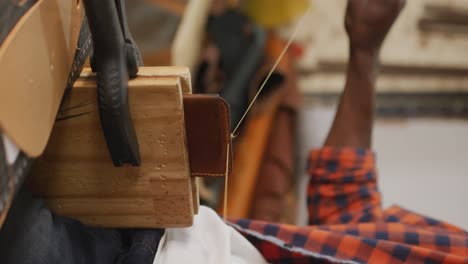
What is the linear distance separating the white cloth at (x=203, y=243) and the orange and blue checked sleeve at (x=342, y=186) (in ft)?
0.82

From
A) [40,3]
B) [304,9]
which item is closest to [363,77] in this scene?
[40,3]

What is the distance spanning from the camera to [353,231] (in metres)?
0.57

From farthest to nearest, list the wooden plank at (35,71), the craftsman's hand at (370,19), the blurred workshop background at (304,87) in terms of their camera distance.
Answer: the blurred workshop background at (304,87), the craftsman's hand at (370,19), the wooden plank at (35,71)

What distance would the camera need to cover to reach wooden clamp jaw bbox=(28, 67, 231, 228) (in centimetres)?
37

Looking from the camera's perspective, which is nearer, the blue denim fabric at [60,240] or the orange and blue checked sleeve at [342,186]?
the blue denim fabric at [60,240]

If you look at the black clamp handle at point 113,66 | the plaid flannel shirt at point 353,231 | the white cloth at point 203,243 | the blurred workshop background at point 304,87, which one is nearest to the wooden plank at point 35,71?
the black clamp handle at point 113,66

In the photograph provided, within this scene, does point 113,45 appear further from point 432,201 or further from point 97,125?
point 432,201

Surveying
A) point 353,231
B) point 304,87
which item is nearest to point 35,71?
point 353,231

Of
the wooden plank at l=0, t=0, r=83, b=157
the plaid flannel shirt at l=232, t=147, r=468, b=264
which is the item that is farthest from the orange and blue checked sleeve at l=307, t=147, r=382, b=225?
the wooden plank at l=0, t=0, r=83, b=157

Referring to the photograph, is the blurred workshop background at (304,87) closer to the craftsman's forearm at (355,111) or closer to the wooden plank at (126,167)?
the craftsman's forearm at (355,111)

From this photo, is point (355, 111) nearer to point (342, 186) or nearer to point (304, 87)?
point (342, 186)

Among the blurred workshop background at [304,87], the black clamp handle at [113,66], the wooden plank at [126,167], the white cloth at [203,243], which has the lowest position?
the blurred workshop background at [304,87]

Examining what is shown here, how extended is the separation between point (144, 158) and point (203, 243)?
11 cm

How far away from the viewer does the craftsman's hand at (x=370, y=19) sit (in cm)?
64
